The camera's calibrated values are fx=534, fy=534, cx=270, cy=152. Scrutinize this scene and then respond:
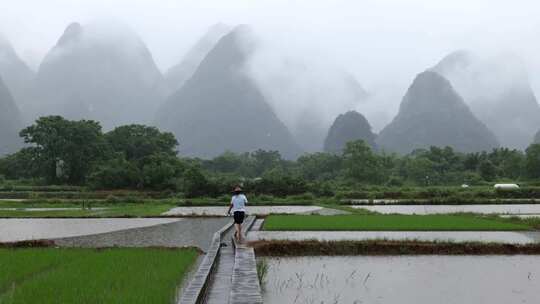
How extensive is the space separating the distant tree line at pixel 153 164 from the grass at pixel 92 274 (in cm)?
2380

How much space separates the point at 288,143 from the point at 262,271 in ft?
316

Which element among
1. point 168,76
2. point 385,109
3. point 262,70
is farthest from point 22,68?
point 385,109

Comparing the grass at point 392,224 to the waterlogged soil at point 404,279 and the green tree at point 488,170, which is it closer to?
the waterlogged soil at point 404,279

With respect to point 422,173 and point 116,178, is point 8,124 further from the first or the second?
point 422,173

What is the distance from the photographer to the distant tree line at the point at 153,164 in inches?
1471

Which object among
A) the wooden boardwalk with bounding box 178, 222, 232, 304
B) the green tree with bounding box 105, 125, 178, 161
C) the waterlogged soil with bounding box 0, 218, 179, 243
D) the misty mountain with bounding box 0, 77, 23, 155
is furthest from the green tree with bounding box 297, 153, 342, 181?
the misty mountain with bounding box 0, 77, 23, 155

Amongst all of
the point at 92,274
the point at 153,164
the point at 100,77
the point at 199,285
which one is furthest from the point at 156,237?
the point at 100,77

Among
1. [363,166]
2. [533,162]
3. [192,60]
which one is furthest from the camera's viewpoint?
[192,60]

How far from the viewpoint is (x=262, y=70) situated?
116 metres

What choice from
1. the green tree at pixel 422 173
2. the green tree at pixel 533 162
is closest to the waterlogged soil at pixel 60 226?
the green tree at pixel 422 173

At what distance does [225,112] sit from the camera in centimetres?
10538

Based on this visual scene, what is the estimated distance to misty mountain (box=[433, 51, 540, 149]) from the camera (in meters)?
111

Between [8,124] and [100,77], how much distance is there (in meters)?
35.7

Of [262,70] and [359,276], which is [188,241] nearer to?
[359,276]
